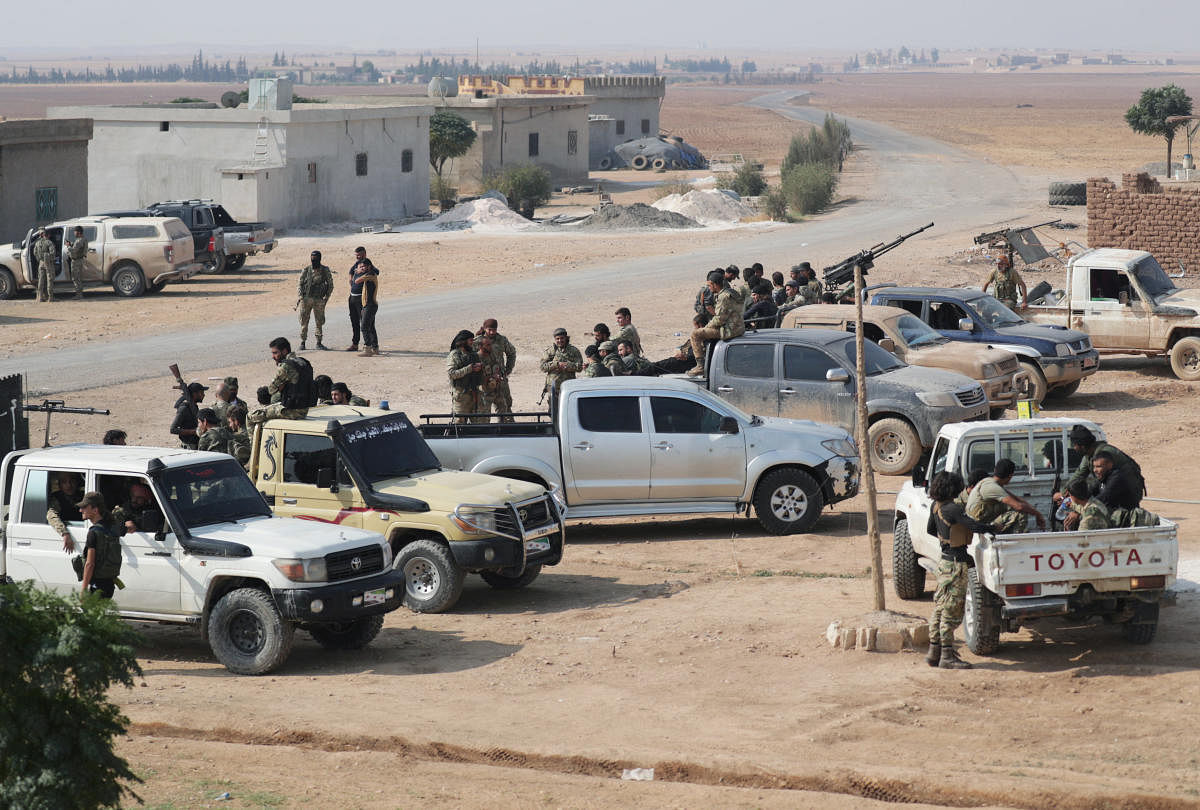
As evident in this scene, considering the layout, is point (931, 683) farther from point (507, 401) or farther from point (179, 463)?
point (507, 401)

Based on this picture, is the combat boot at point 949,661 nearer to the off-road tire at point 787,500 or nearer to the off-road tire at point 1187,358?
the off-road tire at point 787,500

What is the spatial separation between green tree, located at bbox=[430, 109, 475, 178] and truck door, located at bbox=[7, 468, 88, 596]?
4694cm

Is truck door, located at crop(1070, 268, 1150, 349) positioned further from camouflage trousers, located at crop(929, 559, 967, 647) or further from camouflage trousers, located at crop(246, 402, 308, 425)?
camouflage trousers, located at crop(246, 402, 308, 425)

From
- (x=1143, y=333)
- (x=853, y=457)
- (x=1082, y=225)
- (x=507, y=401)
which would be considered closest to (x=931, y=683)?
(x=853, y=457)

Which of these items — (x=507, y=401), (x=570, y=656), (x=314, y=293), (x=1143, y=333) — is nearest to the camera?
(x=570, y=656)

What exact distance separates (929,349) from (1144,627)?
28.3ft

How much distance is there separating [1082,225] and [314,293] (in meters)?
25.4

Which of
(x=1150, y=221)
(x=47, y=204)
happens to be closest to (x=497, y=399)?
(x=1150, y=221)

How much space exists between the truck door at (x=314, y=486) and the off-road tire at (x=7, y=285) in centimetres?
2124

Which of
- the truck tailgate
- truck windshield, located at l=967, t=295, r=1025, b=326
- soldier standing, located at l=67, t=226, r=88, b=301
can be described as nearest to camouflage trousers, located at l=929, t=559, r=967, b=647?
the truck tailgate

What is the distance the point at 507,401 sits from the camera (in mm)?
17125

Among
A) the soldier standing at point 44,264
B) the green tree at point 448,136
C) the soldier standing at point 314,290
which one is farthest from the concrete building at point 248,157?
the soldier standing at point 314,290

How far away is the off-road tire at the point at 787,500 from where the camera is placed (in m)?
14.2

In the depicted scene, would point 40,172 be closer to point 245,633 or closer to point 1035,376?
point 1035,376
